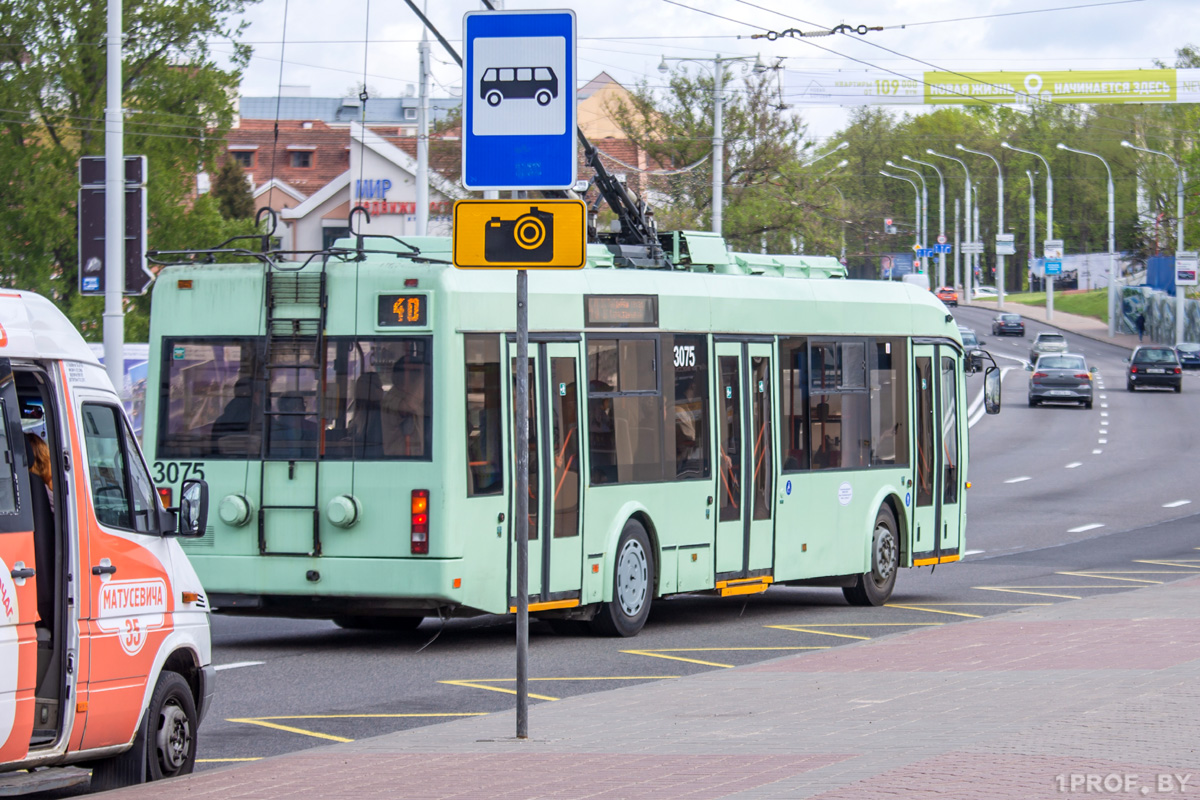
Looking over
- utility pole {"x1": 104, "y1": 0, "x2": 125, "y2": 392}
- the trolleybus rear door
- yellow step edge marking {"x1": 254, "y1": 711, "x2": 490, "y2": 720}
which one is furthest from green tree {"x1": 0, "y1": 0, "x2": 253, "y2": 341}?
the trolleybus rear door

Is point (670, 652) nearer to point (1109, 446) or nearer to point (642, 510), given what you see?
point (642, 510)

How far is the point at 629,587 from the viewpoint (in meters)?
13.6

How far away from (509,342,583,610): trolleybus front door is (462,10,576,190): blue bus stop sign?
4448mm

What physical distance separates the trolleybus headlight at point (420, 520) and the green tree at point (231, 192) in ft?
205

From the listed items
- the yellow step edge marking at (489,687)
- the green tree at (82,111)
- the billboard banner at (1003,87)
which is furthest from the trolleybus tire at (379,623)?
the billboard banner at (1003,87)

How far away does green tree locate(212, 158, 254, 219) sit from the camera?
2874 inches

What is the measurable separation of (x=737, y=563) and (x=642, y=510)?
1.48 metres

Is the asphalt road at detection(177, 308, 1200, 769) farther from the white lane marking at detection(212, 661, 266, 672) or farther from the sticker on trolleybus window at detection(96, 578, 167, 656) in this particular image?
the sticker on trolleybus window at detection(96, 578, 167, 656)

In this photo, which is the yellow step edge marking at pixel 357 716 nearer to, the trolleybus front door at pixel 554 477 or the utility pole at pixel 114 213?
the trolleybus front door at pixel 554 477

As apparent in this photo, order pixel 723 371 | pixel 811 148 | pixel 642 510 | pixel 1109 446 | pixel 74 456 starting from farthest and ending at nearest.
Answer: pixel 811 148 → pixel 1109 446 → pixel 723 371 → pixel 642 510 → pixel 74 456

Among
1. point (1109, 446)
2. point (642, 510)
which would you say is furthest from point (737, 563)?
point (1109, 446)

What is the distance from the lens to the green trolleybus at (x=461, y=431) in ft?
39.5

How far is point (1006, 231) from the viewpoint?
137m

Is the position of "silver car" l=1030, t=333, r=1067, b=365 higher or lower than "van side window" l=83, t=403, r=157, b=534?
higher
